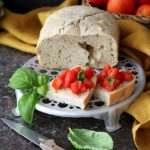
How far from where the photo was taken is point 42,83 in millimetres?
1098

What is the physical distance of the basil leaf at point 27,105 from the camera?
106 cm

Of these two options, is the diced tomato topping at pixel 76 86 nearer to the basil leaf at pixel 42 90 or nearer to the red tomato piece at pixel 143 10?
the basil leaf at pixel 42 90

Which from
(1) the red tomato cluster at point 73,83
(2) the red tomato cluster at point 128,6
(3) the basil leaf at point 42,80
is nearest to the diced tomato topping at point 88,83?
(1) the red tomato cluster at point 73,83

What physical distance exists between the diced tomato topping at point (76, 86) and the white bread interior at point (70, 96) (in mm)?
13

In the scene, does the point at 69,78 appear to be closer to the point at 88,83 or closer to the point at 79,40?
the point at 88,83

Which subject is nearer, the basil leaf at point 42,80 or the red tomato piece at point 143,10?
the basil leaf at point 42,80

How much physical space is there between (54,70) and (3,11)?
14.7 inches

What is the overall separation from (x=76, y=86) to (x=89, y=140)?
0.44 ft

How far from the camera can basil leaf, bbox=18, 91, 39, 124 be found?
3.47ft

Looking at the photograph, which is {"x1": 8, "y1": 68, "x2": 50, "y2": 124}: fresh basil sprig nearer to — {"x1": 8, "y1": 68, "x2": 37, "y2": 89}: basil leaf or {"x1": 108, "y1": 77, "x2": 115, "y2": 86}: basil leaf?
{"x1": 8, "y1": 68, "x2": 37, "y2": 89}: basil leaf

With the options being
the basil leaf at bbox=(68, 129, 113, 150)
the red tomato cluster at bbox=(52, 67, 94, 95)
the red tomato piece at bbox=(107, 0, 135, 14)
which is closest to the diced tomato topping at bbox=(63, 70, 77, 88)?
the red tomato cluster at bbox=(52, 67, 94, 95)

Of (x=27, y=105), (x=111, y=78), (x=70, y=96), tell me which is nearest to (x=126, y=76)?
(x=111, y=78)

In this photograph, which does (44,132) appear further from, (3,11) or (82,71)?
(3,11)

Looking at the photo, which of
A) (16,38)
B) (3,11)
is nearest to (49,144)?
(16,38)
